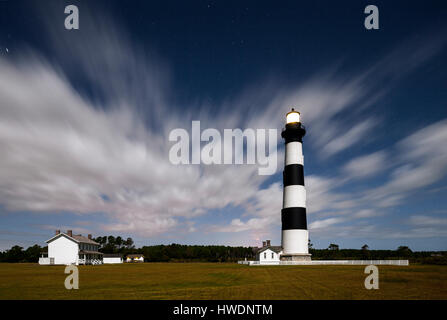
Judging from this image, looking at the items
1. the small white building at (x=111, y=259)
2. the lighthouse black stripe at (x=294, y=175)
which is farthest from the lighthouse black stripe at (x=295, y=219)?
the small white building at (x=111, y=259)

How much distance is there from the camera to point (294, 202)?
1633 inches

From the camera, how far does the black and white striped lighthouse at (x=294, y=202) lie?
4066 cm

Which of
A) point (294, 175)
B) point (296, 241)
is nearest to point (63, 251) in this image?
point (296, 241)

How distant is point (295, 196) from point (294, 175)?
3291mm

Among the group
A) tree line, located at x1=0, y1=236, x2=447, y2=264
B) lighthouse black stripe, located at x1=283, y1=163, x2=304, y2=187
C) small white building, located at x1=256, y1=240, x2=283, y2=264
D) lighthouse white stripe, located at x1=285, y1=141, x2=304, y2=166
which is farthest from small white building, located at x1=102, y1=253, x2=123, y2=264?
lighthouse white stripe, located at x1=285, y1=141, x2=304, y2=166

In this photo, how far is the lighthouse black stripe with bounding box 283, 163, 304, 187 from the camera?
42344mm

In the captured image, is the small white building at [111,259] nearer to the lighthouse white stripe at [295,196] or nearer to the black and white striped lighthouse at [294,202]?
the black and white striped lighthouse at [294,202]

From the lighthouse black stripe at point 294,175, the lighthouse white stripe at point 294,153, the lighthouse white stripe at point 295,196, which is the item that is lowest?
the lighthouse white stripe at point 295,196

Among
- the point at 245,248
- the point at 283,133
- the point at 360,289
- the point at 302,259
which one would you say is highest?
the point at 283,133

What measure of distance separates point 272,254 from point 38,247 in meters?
74.4
